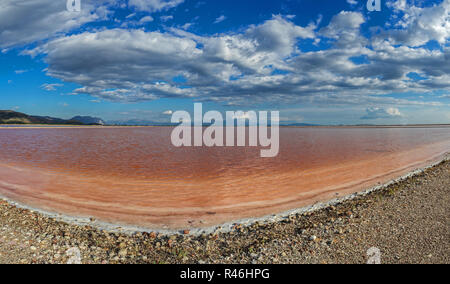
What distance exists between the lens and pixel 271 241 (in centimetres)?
773

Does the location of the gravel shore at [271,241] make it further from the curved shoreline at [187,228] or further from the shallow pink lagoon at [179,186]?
the shallow pink lagoon at [179,186]

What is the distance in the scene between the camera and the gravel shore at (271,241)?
670cm

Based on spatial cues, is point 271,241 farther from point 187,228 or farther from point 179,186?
point 179,186

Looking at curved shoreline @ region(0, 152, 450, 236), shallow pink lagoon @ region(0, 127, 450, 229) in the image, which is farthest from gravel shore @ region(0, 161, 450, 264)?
shallow pink lagoon @ region(0, 127, 450, 229)

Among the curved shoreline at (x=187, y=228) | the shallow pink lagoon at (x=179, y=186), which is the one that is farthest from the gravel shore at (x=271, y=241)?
the shallow pink lagoon at (x=179, y=186)

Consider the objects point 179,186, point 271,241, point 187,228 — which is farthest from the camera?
point 179,186

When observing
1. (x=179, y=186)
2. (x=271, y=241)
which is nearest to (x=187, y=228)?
(x=271, y=241)

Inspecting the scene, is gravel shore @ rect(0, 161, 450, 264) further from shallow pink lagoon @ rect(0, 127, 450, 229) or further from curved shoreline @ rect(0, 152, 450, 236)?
shallow pink lagoon @ rect(0, 127, 450, 229)

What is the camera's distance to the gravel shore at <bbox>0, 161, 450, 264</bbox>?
22.0ft

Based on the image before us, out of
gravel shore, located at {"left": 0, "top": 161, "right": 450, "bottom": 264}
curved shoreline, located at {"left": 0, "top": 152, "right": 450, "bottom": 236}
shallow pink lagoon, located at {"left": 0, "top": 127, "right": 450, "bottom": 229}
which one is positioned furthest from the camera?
shallow pink lagoon, located at {"left": 0, "top": 127, "right": 450, "bottom": 229}

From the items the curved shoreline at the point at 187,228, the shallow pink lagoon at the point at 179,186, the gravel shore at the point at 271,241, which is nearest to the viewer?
the gravel shore at the point at 271,241

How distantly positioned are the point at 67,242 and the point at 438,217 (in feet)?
40.6

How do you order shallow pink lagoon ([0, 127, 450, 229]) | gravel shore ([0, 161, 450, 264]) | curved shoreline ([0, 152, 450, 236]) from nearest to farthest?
gravel shore ([0, 161, 450, 264]) → curved shoreline ([0, 152, 450, 236]) → shallow pink lagoon ([0, 127, 450, 229])
